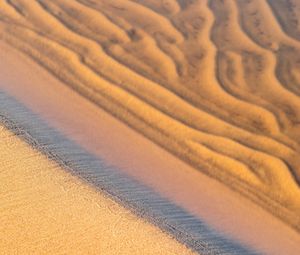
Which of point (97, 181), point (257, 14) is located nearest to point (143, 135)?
point (97, 181)

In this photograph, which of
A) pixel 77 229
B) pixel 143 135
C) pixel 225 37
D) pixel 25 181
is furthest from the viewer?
pixel 225 37

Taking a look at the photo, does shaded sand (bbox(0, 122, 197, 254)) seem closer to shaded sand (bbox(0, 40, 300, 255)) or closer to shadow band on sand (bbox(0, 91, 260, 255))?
shadow band on sand (bbox(0, 91, 260, 255))

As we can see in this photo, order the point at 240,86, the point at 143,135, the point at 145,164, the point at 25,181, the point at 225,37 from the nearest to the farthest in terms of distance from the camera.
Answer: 1. the point at 25,181
2. the point at 145,164
3. the point at 143,135
4. the point at 240,86
5. the point at 225,37

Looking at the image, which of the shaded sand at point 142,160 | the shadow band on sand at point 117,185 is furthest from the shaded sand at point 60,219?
the shaded sand at point 142,160

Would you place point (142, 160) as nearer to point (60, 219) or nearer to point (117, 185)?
point (117, 185)

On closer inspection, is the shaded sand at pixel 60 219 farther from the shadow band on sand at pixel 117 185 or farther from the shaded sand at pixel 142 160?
the shaded sand at pixel 142 160

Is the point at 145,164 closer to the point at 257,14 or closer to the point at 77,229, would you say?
the point at 77,229

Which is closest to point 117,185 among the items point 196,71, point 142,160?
point 142,160
